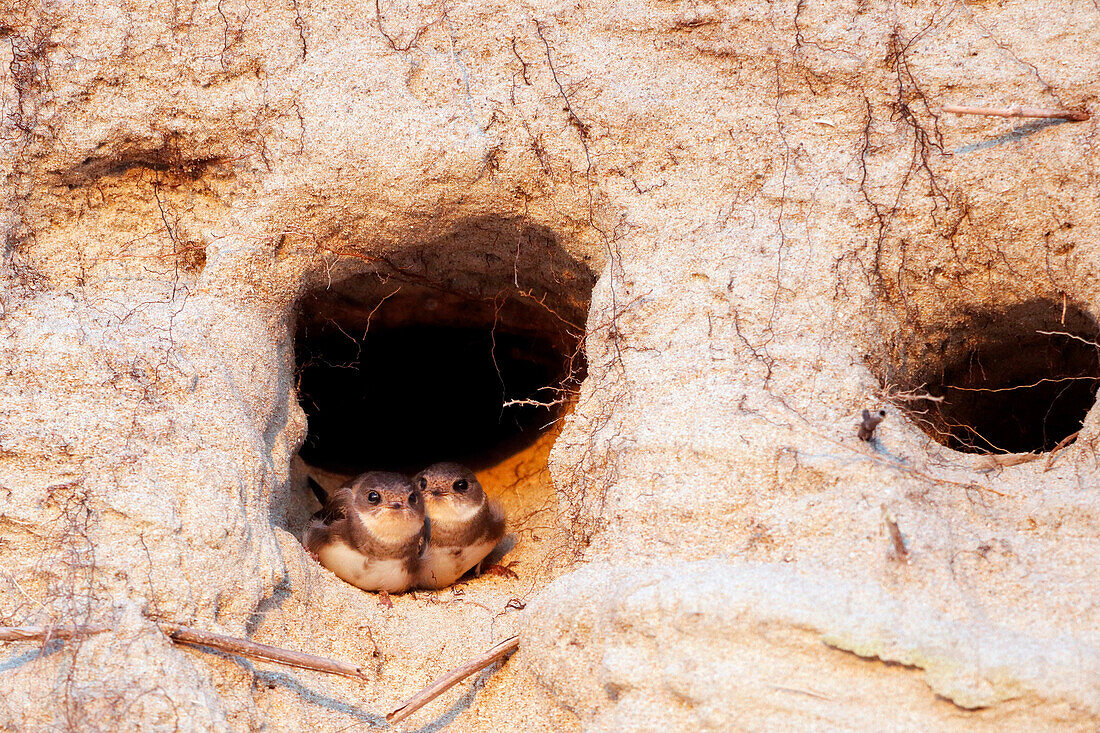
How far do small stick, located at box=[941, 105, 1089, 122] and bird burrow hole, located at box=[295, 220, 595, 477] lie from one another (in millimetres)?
1558

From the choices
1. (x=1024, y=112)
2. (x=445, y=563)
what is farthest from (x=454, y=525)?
(x=1024, y=112)

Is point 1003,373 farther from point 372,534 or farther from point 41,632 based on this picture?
point 41,632

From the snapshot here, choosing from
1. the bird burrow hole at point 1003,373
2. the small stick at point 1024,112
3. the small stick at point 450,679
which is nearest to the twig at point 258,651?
the small stick at point 450,679

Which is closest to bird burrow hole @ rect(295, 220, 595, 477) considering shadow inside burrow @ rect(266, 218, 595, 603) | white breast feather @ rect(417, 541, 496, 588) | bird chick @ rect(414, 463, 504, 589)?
shadow inside burrow @ rect(266, 218, 595, 603)

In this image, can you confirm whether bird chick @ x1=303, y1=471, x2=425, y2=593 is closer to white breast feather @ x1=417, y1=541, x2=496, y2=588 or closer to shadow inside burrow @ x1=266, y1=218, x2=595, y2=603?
white breast feather @ x1=417, y1=541, x2=496, y2=588

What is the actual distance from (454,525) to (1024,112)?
287 centimetres

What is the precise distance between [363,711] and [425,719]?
0.66 feet

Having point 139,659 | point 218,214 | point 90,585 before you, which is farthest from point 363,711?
point 218,214

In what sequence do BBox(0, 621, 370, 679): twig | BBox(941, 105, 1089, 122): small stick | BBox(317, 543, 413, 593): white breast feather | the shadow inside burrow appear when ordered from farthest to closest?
the shadow inside burrow, BBox(317, 543, 413, 593): white breast feather, BBox(941, 105, 1089, 122): small stick, BBox(0, 621, 370, 679): twig

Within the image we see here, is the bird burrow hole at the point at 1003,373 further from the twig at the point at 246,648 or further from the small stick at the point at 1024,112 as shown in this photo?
the twig at the point at 246,648

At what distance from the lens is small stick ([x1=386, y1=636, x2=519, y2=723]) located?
304cm

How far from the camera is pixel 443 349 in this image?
5.90m

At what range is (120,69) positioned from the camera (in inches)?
159

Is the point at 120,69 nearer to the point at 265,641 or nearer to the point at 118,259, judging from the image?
the point at 118,259
